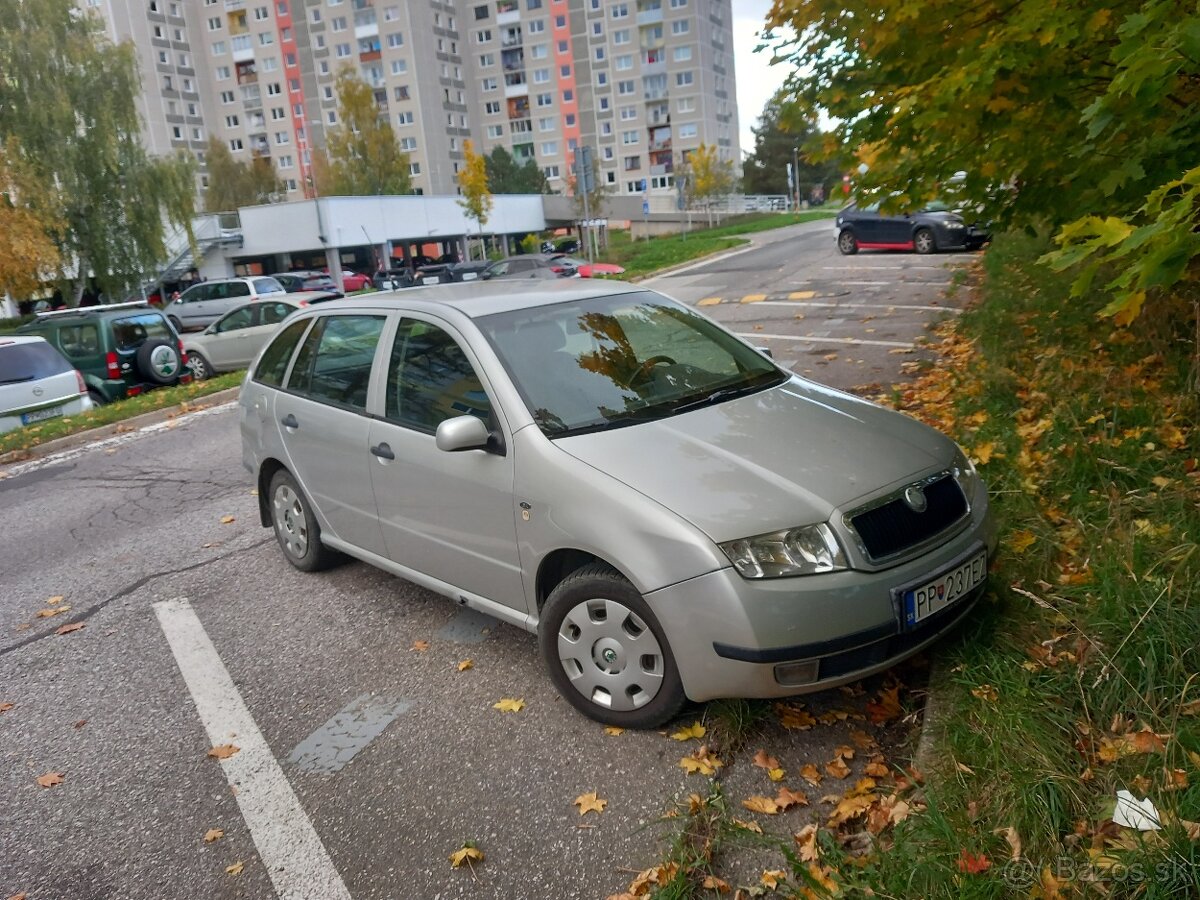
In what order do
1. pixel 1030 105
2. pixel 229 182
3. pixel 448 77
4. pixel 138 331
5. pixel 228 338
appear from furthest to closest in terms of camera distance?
pixel 448 77, pixel 229 182, pixel 228 338, pixel 138 331, pixel 1030 105

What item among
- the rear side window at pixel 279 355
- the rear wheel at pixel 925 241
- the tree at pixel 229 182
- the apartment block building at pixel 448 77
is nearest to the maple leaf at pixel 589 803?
the rear side window at pixel 279 355

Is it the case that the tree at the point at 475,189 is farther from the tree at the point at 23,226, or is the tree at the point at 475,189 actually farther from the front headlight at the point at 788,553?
the front headlight at the point at 788,553

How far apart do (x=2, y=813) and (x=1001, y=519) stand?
4568 millimetres

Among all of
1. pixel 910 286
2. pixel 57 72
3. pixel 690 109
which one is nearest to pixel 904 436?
pixel 910 286

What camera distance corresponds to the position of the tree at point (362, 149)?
65.4m

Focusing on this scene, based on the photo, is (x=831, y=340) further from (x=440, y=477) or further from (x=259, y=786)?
(x=259, y=786)

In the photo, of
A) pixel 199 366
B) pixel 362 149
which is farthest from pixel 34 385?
pixel 362 149

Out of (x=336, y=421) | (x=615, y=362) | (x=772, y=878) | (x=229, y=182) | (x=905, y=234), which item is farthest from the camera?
(x=229, y=182)

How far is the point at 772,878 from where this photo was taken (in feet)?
9.27

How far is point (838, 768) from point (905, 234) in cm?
2250

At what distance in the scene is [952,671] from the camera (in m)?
3.61

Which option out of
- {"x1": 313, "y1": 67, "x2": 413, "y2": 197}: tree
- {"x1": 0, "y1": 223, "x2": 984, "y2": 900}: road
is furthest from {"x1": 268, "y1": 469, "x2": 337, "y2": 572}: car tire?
{"x1": 313, "y1": 67, "x2": 413, "y2": 197}: tree

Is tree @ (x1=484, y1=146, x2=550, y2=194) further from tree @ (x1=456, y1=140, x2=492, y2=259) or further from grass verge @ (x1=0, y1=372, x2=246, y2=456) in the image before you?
grass verge @ (x1=0, y1=372, x2=246, y2=456)

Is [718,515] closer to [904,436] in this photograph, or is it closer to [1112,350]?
[904,436]
